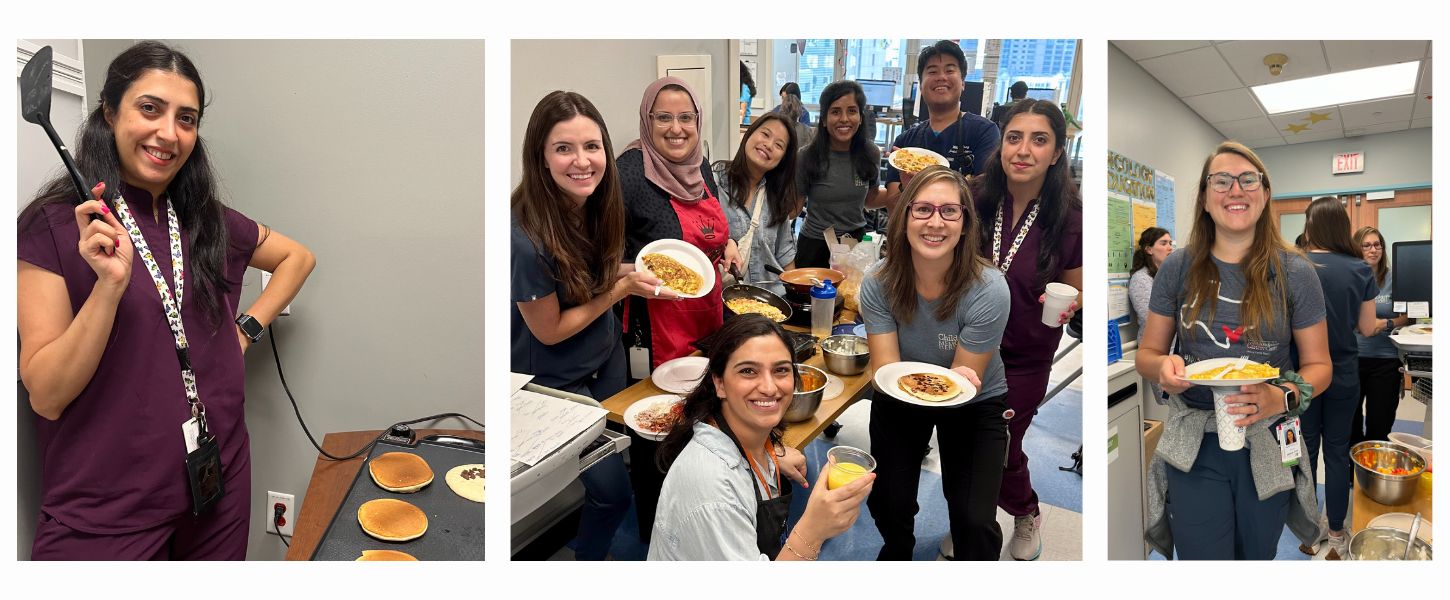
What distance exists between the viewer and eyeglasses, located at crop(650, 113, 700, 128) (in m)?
1.60

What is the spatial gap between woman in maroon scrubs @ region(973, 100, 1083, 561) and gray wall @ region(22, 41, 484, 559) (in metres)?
1.34

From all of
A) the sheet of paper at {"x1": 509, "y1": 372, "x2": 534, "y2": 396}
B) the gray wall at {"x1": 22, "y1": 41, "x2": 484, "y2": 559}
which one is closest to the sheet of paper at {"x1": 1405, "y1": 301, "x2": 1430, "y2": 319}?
the sheet of paper at {"x1": 509, "y1": 372, "x2": 534, "y2": 396}

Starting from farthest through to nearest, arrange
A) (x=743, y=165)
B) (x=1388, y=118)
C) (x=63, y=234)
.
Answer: (x=743, y=165) → (x=1388, y=118) → (x=63, y=234)

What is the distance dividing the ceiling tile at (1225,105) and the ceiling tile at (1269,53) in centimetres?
4

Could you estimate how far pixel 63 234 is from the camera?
1.44 meters

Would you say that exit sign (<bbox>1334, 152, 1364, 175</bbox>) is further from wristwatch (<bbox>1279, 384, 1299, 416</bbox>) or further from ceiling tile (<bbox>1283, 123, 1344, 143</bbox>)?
wristwatch (<bbox>1279, 384, 1299, 416</bbox>)

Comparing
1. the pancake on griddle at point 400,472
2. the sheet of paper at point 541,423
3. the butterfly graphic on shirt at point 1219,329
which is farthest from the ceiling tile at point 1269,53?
the pancake on griddle at point 400,472

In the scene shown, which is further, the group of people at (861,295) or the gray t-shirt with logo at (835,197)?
the gray t-shirt with logo at (835,197)

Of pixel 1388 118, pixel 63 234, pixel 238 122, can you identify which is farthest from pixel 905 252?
Answer: pixel 63 234

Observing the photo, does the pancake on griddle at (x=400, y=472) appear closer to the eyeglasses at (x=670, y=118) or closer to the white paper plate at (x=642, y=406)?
the white paper plate at (x=642, y=406)

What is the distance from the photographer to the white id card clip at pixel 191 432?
151 cm

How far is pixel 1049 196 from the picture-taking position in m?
1.58
